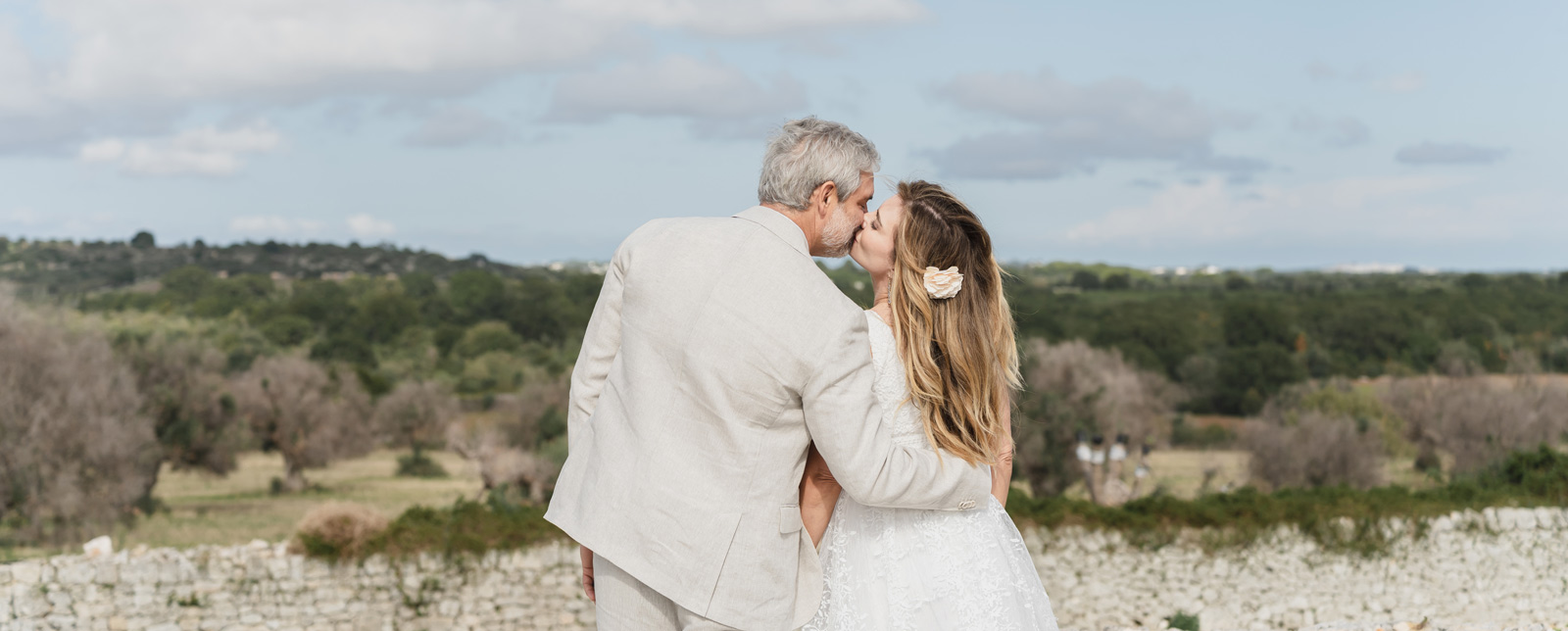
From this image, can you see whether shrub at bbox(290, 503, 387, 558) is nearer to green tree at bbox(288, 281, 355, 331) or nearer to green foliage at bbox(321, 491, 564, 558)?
green foliage at bbox(321, 491, 564, 558)

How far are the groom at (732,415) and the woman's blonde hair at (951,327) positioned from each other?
0.16 meters

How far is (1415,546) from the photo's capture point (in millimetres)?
10500

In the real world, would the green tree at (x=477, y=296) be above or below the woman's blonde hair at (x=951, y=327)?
below

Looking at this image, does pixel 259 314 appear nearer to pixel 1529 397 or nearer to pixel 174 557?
pixel 174 557

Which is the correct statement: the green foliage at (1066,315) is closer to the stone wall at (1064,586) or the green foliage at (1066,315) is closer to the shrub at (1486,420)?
the shrub at (1486,420)

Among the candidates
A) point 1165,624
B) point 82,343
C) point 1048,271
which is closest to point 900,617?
point 1165,624

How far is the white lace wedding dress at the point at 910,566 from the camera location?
7.64 feet

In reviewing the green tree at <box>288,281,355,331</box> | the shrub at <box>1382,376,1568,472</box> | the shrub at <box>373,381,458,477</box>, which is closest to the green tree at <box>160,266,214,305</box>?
the green tree at <box>288,281,355,331</box>

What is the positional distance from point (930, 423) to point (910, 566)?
0.37 meters

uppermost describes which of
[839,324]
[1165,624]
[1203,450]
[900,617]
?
[839,324]

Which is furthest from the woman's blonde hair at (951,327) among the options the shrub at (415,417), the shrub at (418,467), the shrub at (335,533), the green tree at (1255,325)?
the green tree at (1255,325)

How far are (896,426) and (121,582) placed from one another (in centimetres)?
866

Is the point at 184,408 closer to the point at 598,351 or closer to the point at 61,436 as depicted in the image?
the point at 61,436

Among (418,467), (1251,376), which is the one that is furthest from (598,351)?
(1251,376)
